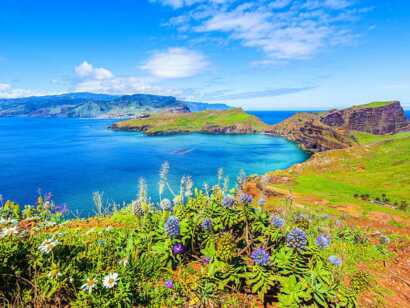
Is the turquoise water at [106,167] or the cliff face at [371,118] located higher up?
the cliff face at [371,118]

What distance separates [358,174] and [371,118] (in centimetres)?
16384

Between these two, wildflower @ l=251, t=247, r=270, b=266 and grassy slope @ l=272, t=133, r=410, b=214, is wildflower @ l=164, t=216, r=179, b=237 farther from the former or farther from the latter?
grassy slope @ l=272, t=133, r=410, b=214

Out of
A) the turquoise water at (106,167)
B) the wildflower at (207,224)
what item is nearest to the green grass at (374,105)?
the turquoise water at (106,167)

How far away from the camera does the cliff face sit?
584 ft

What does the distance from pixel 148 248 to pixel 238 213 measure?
2033mm

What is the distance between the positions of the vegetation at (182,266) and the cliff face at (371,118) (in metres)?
194

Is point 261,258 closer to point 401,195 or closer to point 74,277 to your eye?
point 74,277

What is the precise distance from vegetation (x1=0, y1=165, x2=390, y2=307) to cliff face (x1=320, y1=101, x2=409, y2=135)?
636ft

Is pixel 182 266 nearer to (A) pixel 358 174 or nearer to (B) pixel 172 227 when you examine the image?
(B) pixel 172 227

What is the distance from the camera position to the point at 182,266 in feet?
16.6

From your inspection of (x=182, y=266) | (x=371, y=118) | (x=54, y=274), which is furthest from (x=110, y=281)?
(x=371, y=118)

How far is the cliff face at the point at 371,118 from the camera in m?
178

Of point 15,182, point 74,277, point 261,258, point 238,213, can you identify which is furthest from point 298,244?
point 15,182

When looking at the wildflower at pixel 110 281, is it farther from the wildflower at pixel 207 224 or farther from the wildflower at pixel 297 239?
the wildflower at pixel 297 239
